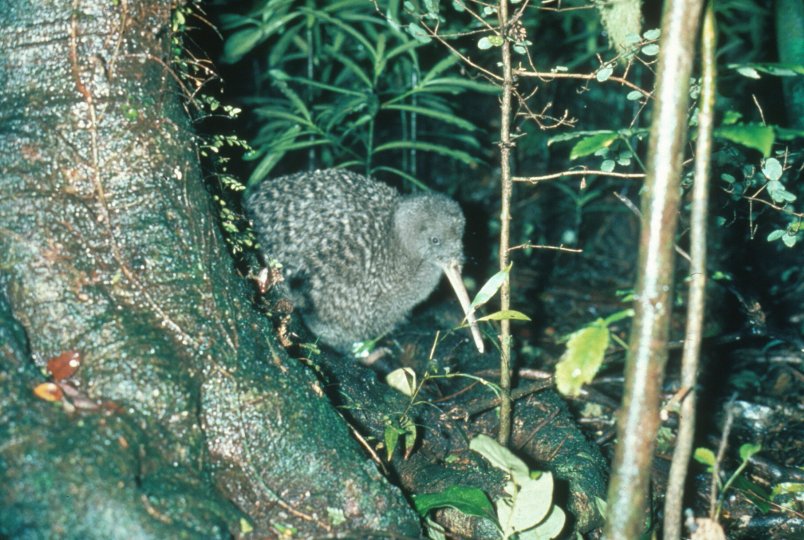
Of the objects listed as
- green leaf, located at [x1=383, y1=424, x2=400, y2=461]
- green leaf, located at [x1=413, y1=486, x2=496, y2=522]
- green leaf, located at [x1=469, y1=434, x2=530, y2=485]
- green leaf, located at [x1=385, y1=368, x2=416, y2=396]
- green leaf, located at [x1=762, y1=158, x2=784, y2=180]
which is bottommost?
green leaf, located at [x1=413, y1=486, x2=496, y2=522]

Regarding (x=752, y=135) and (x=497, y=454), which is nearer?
(x=752, y=135)

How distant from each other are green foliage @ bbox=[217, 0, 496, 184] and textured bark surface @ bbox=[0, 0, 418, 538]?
5.88 feet

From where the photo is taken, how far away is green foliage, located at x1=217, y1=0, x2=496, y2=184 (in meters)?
4.27

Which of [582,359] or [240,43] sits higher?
[240,43]

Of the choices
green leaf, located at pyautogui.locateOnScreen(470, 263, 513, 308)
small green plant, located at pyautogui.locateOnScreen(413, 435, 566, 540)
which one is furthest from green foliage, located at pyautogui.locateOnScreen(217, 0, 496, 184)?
small green plant, located at pyautogui.locateOnScreen(413, 435, 566, 540)

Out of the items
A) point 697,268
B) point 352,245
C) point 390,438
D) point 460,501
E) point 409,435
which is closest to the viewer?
point 697,268

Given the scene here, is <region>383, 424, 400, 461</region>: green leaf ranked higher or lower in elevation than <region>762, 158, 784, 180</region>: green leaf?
lower

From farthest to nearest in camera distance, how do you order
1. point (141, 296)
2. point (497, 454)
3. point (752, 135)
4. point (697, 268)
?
1. point (497, 454)
2. point (141, 296)
3. point (697, 268)
4. point (752, 135)

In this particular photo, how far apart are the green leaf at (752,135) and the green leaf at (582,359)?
544 millimetres

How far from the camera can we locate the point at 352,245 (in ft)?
13.4

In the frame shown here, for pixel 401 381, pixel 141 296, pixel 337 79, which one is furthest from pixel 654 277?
pixel 337 79

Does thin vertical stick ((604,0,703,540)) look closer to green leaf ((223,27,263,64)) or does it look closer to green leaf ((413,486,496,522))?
green leaf ((413,486,496,522))

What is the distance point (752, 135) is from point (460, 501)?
1511 millimetres

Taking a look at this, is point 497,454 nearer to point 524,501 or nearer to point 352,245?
point 524,501
